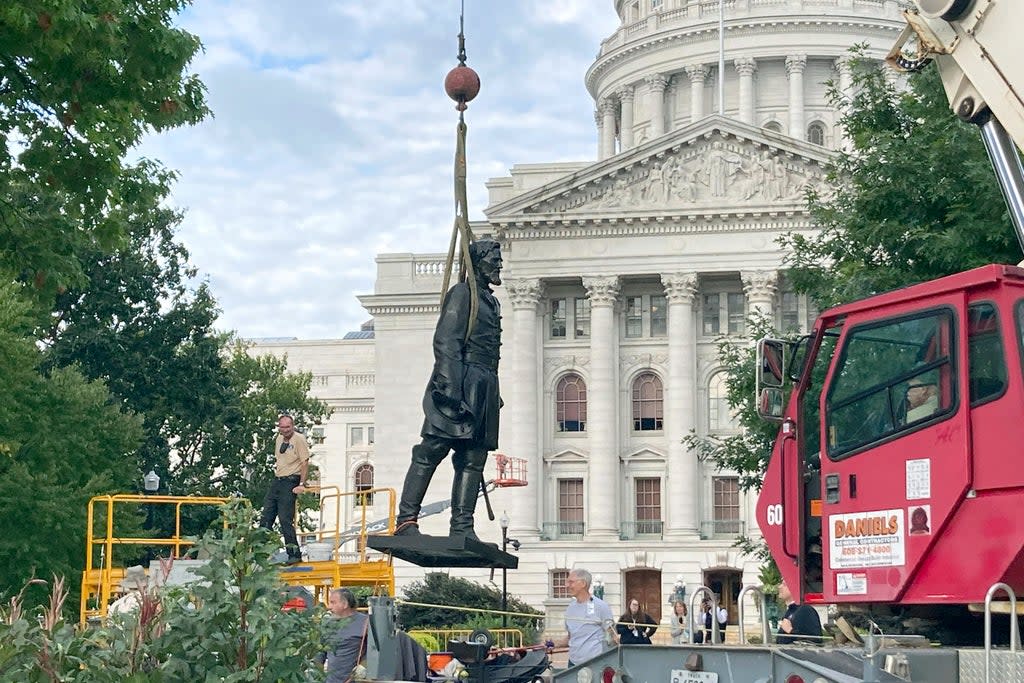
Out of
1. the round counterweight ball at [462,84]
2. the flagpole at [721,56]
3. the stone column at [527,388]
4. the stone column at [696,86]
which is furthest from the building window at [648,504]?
the round counterweight ball at [462,84]

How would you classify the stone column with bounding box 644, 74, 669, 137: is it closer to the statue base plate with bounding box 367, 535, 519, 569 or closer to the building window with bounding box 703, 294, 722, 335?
the building window with bounding box 703, 294, 722, 335

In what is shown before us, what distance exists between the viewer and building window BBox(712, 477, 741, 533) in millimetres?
74938

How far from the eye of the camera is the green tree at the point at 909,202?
70.5 ft

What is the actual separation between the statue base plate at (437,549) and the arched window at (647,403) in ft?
214

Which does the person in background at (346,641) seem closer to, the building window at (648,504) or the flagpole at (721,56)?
the building window at (648,504)

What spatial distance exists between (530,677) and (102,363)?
4469cm

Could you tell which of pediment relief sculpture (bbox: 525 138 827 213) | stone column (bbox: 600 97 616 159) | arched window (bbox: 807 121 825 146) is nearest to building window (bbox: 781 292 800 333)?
pediment relief sculpture (bbox: 525 138 827 213)

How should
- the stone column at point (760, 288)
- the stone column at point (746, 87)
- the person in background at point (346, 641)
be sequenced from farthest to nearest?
the stone column at point (746, 87) → the stone column at point (760, 288) → the person in background at point (346, 641)

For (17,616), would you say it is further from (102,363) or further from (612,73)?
(612,73)

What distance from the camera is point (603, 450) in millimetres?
75375

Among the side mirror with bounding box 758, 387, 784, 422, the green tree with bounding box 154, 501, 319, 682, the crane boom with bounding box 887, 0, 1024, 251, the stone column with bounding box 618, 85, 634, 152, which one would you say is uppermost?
the stone column with bounding box 618, 85, 634, 152

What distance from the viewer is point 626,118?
100m

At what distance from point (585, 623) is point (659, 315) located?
64779 mm

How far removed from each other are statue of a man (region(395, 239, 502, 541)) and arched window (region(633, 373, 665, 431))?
214 feet
